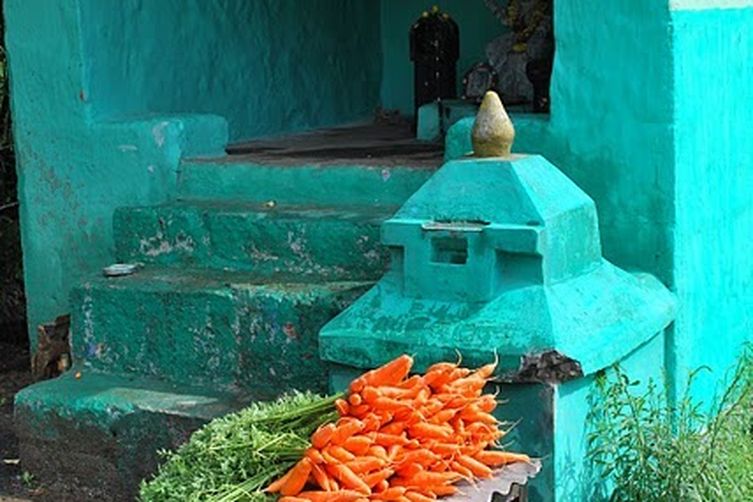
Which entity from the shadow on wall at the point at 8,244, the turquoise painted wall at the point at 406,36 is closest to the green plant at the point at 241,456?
the shadow on wall at the point at 8,244

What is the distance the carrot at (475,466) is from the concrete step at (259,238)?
66.4 inches

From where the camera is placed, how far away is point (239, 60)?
775 centimetres

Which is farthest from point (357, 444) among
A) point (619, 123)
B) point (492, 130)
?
point (619, 123)

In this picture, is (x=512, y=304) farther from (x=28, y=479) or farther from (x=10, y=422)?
(x=10, y=422)

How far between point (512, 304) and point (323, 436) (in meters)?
1.09

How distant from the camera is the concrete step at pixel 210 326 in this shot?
5496 millimetres

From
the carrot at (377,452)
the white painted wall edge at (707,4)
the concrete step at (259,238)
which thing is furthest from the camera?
the concrete step at (259,238)

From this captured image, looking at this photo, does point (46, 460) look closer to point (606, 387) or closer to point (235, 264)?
point (235, 264)

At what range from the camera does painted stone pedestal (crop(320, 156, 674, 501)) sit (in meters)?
4.66

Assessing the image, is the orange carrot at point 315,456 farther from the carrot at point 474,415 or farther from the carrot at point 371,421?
the carrot at point 474,415

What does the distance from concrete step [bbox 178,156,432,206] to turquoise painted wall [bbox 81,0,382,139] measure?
593mm

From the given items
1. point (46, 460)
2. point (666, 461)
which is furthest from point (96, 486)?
point (666, 461)

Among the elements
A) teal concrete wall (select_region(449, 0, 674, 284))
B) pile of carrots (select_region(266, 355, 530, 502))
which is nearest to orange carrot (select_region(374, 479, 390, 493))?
pile of carrots (select_region(266, 355, 530, 502))

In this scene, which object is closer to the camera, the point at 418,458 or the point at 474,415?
the point at 418,458
